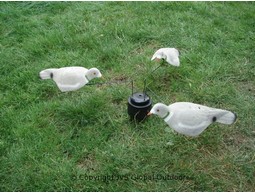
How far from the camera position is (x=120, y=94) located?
338cm

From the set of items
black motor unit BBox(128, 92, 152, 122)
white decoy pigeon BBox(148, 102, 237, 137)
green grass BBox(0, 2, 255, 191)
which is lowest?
green grass BBox(0, 2, 255, 191)

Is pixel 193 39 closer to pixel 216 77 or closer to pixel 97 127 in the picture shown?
pixel 216 77

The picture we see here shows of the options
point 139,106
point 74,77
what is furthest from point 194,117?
point 74,77

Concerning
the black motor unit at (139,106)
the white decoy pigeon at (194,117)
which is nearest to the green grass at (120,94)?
the black motor unit at (139,106)

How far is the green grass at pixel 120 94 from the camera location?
8.80 feet

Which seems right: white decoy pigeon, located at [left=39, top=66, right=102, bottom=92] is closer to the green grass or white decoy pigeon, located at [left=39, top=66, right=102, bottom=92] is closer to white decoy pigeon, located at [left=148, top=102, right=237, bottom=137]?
the green grass

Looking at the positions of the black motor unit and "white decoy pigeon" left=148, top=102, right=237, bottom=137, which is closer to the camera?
"white decoy pigeon" left=148, top=102, right=237, bottom=137

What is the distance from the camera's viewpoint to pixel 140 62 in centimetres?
386

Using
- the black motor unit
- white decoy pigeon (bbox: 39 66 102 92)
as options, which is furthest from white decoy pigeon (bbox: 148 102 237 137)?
white decoy pigeon (bbox: 39 66 102 92)

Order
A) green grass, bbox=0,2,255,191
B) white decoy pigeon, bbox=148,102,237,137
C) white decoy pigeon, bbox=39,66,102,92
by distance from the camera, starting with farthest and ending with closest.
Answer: white decoy pigeon, bbox=39,66,102,92, green grass, bbox=0,2,255,191, white decoy pigeon, bbox=148,102,237,137

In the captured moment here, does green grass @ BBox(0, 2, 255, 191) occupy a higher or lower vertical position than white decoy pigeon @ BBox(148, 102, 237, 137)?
lower

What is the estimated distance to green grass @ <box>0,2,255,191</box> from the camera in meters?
2.68

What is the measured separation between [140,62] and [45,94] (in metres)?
1.06

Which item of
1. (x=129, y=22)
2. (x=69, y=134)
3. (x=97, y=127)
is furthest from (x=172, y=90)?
(x=129, y=22)
